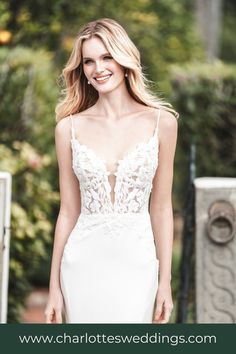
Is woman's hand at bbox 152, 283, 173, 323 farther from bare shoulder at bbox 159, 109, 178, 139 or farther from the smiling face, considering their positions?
the smiling face

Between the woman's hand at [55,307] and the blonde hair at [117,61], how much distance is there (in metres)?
0.73

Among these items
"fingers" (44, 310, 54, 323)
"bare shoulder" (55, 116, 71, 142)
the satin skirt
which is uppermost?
"bare shoulder" (55, 116, 71, 142)

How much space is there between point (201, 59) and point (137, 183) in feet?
35.9

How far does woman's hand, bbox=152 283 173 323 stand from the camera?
3.56 m

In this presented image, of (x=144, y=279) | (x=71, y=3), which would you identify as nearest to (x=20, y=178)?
(x=71, y=3)

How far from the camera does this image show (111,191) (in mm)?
3590

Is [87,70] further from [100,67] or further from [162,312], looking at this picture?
[162,312]

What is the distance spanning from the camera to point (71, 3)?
33.8 ft

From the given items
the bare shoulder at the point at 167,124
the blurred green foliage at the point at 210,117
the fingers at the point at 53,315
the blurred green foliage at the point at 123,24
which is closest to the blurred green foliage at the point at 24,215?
the blurred green foliage at the point at 123,24

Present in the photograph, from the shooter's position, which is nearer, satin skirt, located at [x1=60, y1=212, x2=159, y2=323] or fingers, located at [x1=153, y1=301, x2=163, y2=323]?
satin skirt, located at [x1=60, y1=212, x2=159, y2=323]

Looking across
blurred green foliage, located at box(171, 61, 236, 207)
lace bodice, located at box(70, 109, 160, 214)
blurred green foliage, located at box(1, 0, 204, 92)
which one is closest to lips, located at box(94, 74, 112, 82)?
lace bodice, located at box(70, 109, 160, 214)

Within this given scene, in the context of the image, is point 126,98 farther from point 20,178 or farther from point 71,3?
point 71,3

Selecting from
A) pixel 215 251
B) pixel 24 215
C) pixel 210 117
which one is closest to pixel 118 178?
pixel 215 251

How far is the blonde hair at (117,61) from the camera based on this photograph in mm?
3443
